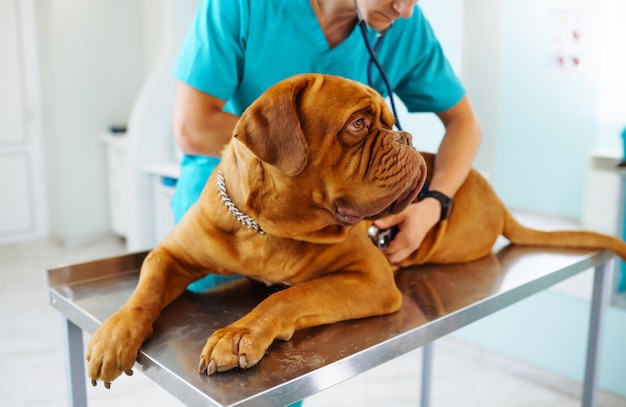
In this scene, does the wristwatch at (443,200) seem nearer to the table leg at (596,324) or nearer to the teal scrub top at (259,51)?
the teal scrub top at (259,51)

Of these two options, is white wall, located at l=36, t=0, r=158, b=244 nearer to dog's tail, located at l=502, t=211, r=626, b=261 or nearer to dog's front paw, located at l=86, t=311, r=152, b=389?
dog's tail, located at l=502, t=211, r=626, b=261

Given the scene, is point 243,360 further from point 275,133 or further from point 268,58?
point 268,58

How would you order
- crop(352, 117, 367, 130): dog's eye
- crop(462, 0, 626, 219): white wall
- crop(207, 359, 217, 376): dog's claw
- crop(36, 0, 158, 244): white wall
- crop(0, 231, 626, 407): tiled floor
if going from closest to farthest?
crop(207, 359, 217, 376): dog's claw < crop(352, 117, 367, 130): dog's eye < crop(462, 0, 626, 219): white wall < crop(0, 231, 626, 407): tiled floor < crop(36, 0, 158, 244): white wall

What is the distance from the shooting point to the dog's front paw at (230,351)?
2.55 ft

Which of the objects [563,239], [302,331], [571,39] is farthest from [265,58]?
[571,39]

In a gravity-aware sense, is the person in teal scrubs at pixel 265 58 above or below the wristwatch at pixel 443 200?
above

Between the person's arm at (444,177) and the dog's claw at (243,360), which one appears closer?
the dog's claw at (243,360)

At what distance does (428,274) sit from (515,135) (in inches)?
52.7

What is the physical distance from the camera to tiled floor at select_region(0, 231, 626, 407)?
230 cm

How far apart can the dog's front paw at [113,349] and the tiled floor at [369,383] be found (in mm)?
1555

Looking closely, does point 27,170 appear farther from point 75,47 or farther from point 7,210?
point 75,47

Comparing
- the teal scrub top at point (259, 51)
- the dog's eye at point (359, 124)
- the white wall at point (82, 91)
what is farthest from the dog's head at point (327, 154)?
the white wall at point (82, 91)

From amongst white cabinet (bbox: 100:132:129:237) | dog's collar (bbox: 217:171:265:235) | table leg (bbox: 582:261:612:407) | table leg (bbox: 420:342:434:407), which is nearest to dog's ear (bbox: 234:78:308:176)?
dog's collar (bbox: 217:171:265:235)

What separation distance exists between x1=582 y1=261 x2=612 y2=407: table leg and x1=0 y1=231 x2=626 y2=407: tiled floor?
27.3 inches
